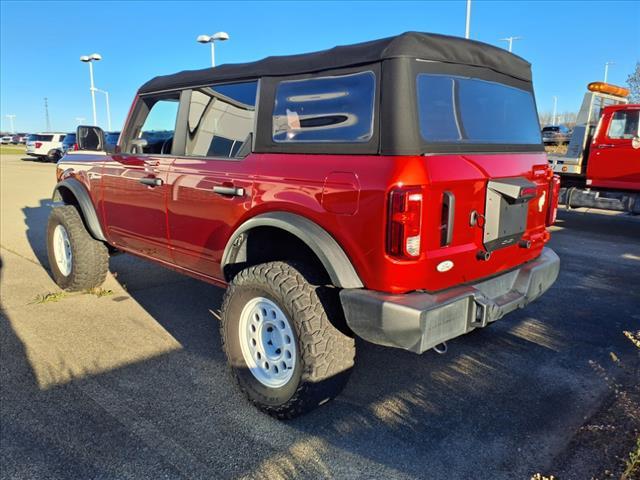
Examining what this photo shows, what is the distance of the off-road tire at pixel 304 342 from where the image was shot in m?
2.77

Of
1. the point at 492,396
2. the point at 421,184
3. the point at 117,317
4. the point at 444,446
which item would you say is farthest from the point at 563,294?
the point at 117,317

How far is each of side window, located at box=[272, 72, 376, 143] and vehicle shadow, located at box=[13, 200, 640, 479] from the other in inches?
65.3

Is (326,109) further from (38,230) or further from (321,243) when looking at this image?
(38,230)

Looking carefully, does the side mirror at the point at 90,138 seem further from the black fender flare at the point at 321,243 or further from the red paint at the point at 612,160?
the red paint at the point at 612,160

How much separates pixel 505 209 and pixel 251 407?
6.46 ft

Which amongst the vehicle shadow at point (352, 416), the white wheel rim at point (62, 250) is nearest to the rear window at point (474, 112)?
the vehicle shadow at point (352, 416)

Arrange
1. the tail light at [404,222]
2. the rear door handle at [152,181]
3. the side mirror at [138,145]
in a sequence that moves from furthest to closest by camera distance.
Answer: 1. the side mirror at [138,145]
2. the rear door handle at [152,181]
3. the tail light at [404,222]

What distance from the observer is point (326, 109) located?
293 centimetres

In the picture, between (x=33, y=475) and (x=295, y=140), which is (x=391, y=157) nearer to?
(x=295, y=140)

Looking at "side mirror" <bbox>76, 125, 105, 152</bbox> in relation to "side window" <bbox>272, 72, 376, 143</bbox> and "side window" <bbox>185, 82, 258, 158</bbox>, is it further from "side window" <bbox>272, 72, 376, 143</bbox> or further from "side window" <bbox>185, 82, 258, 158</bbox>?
"side window" <bbox>272, 72, 376, 143</bbox>

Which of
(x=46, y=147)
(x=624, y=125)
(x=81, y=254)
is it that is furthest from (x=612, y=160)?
(x=46, y=147)

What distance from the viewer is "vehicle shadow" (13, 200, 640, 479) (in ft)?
8.49

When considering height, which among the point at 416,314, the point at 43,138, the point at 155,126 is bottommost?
the point at 416,314

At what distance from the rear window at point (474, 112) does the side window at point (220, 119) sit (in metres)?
1.18
